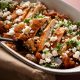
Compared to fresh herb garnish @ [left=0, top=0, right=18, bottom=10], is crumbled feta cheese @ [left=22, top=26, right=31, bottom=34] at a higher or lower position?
higher

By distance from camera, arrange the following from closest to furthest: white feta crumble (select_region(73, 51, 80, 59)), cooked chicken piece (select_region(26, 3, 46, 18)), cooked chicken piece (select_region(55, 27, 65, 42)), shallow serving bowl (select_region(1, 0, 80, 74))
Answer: shallow serving bowl (select_region(1, 0, 80, 74)) < white feta crumble (select_region(73, 51, 80, 59)) < cooked chicken piece (select_region(55, 27, 65, 42)) < cooked chicken piece (select_region(26, 3, 46, 18))

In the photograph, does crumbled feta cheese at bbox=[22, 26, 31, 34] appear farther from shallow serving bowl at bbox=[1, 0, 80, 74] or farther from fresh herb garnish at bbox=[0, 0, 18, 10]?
fresh herb garnish at bbox=[0, 0, 18, 10]

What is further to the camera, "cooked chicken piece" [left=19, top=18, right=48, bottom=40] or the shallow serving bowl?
"cooked chicken piece" [left=19, top=18, right=48, bottom=40]

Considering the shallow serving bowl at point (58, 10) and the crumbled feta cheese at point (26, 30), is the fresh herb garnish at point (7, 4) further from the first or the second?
the crumbled feta cheese at point (26, 30)

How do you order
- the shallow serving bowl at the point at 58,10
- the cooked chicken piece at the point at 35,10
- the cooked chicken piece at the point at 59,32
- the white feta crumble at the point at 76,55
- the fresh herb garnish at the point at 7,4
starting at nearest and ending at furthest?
the shallow serving bowl at the point at 58,10 < the white feta crumble at the point at 76,55 < the cooked chicken piece at the point at 59,32 < the cooked chicken piece at the point at 35,10 < the fresh herb garnish at the point at 7,4

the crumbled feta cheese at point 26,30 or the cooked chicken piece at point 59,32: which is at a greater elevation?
the cooked chicken piece at point 59,32

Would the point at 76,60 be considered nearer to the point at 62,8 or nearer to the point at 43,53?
the point at 43,53

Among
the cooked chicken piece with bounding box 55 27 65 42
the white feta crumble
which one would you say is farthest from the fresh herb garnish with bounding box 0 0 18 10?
the white feta crumble

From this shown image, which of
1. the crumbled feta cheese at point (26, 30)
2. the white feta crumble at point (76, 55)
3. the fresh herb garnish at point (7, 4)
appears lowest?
the fresh herb garnish at point (7, 4)

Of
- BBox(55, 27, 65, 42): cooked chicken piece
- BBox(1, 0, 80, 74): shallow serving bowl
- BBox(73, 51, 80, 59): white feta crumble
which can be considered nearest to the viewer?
BBox(1, 0, 80, 74): shallow serving bowl

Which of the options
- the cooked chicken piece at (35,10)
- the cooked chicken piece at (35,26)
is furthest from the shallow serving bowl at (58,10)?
the cooked chicken piece at (35,26)

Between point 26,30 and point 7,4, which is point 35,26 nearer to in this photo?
point 26,30
